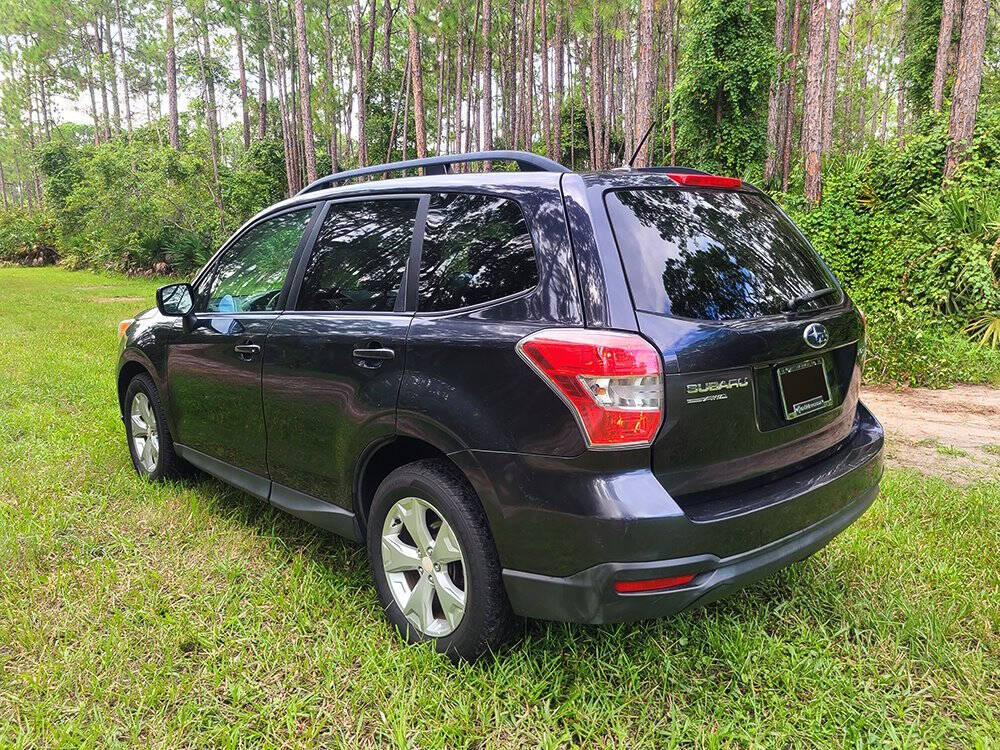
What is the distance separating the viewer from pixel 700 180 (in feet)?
8.30

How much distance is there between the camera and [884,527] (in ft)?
11.3

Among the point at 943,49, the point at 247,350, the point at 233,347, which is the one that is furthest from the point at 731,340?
the point at 943,49

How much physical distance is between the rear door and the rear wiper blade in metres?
1.36

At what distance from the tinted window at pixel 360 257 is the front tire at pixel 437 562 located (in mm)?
725

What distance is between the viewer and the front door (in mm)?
3207

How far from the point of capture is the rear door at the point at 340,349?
100 inches

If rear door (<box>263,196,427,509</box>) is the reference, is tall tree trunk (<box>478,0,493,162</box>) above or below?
above

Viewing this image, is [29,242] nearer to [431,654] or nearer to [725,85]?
[725,85]

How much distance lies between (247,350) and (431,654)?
1.65 meters

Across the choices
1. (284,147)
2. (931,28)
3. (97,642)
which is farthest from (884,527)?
(284,147)

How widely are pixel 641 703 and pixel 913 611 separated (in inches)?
49.2

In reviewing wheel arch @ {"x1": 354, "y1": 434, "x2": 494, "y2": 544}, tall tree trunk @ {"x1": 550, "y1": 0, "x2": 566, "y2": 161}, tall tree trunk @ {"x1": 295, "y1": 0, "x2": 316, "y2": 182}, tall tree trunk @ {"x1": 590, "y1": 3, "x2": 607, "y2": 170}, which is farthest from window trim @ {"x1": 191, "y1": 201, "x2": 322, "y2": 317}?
tall tree trunk @ {"x1": 550, "y1": 0, "x2": 566, "y2": 161}

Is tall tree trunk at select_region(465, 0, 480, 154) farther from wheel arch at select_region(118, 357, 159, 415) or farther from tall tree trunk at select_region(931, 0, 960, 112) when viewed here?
wheel arch at select_region(118, 357, 159, 415)

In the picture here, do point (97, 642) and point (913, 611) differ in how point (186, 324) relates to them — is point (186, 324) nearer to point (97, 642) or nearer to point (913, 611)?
point (97, 642)
